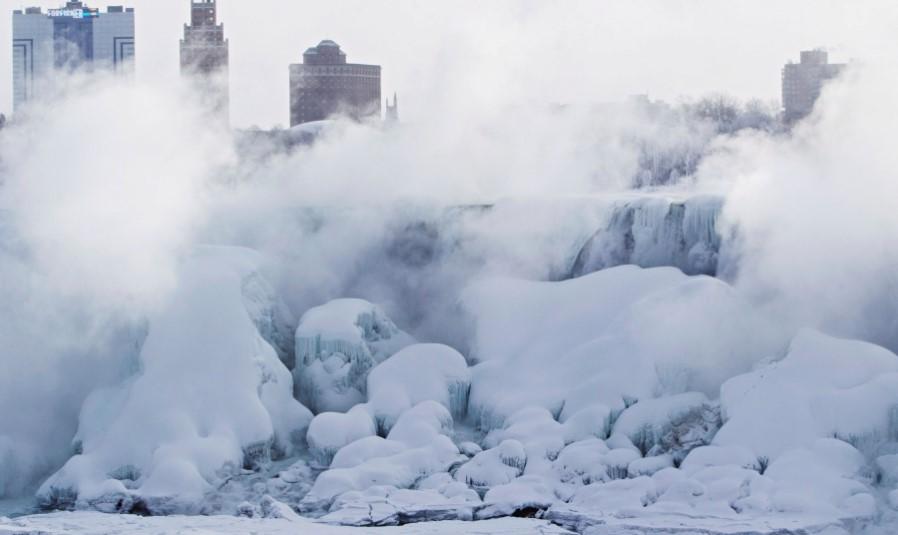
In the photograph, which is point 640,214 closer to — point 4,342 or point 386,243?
point 386,243

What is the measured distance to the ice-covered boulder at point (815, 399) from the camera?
18.1 meters

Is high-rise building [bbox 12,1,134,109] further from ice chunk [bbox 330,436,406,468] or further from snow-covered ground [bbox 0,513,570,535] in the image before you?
snow-covered ground [bbox 0,513,570,535]

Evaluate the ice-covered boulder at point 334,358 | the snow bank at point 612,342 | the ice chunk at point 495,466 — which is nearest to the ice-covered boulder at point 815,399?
the snow bank at point 612,342

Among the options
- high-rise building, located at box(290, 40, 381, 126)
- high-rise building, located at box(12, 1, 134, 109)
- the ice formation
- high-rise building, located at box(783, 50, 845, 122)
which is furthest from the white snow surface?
high-rise building, located at box(12, 1, 134, 109)

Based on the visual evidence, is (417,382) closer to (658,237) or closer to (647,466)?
(647,466)

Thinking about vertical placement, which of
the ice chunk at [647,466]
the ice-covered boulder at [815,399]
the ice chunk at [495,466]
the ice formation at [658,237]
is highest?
the ice formation at [658,237]

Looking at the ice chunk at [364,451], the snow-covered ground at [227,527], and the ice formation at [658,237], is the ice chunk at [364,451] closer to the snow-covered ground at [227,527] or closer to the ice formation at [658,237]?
the snow-covered ground at [227,527]

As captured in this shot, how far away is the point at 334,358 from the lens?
2159 cm

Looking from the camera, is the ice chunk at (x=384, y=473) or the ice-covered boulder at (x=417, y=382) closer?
the ice chunk at (x=384, y=473)

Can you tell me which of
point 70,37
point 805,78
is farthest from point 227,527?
point 70,37

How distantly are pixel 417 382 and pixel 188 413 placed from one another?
282 cm

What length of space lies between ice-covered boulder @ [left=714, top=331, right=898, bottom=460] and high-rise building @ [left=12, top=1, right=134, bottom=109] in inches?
3658

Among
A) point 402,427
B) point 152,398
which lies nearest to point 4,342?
point 152,398

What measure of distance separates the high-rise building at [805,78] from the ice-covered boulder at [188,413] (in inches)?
1700
